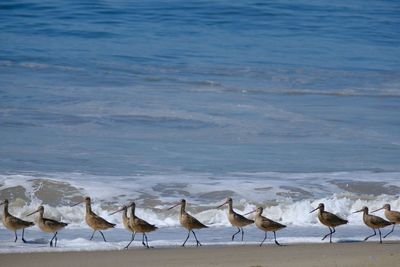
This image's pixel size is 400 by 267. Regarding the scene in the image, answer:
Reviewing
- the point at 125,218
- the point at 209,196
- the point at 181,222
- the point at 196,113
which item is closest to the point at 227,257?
the point at 181,222

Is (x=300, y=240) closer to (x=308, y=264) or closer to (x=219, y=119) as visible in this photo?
(x=308, y=264)

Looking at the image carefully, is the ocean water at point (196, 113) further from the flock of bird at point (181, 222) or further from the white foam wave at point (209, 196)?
the flock of bird at point (181, 222)

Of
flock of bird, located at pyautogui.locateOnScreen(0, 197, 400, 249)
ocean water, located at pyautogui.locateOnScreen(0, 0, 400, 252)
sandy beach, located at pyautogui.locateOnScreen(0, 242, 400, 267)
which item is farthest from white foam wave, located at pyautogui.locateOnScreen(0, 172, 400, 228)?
sandy beach, located at pyautogui.locateOnScreen(0, 242, 400, 267)

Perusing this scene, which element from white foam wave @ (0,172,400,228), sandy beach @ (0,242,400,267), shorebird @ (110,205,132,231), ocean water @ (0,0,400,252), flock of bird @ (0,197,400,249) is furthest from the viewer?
ocean water @ (0,0,400,252)

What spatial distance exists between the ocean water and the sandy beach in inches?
17.3

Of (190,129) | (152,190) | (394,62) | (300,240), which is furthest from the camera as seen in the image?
(394,62)

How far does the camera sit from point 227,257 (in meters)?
9.14

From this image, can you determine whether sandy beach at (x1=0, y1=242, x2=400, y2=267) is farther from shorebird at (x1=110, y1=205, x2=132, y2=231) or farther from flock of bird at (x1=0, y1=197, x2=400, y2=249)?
shorebird at (x1=110, y1=205, x2=132, y2=231)

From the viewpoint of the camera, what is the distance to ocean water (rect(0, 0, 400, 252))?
1199 centimetres

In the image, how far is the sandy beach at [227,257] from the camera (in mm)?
8773

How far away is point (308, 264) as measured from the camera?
8.66 metres

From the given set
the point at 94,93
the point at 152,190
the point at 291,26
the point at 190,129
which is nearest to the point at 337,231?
the point at 152,190

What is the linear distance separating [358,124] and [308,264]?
782 cm

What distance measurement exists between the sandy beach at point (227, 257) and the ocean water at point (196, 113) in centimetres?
44
